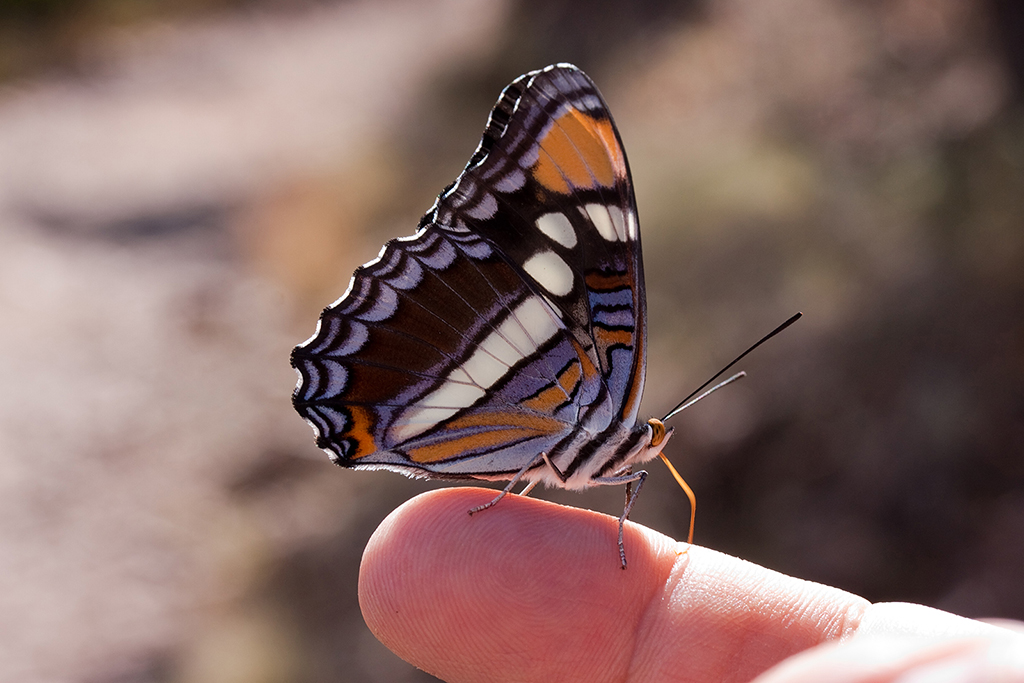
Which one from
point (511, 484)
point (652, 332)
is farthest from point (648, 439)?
point (652, 332)

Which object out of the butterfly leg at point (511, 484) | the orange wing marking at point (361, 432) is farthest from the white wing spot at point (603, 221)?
the orange wing marking at point (361, 432)

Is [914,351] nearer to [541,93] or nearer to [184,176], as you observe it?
[541,93]

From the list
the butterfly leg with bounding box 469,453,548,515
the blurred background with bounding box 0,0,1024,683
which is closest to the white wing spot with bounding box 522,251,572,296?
the butterfly leg with bounding box 469,453,548,515

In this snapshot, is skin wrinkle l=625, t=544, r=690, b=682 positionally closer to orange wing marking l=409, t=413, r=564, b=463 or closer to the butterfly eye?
the butterfly eye

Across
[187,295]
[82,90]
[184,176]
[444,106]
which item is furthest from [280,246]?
[82,90]

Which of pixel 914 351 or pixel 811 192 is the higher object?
pixel 811 192
